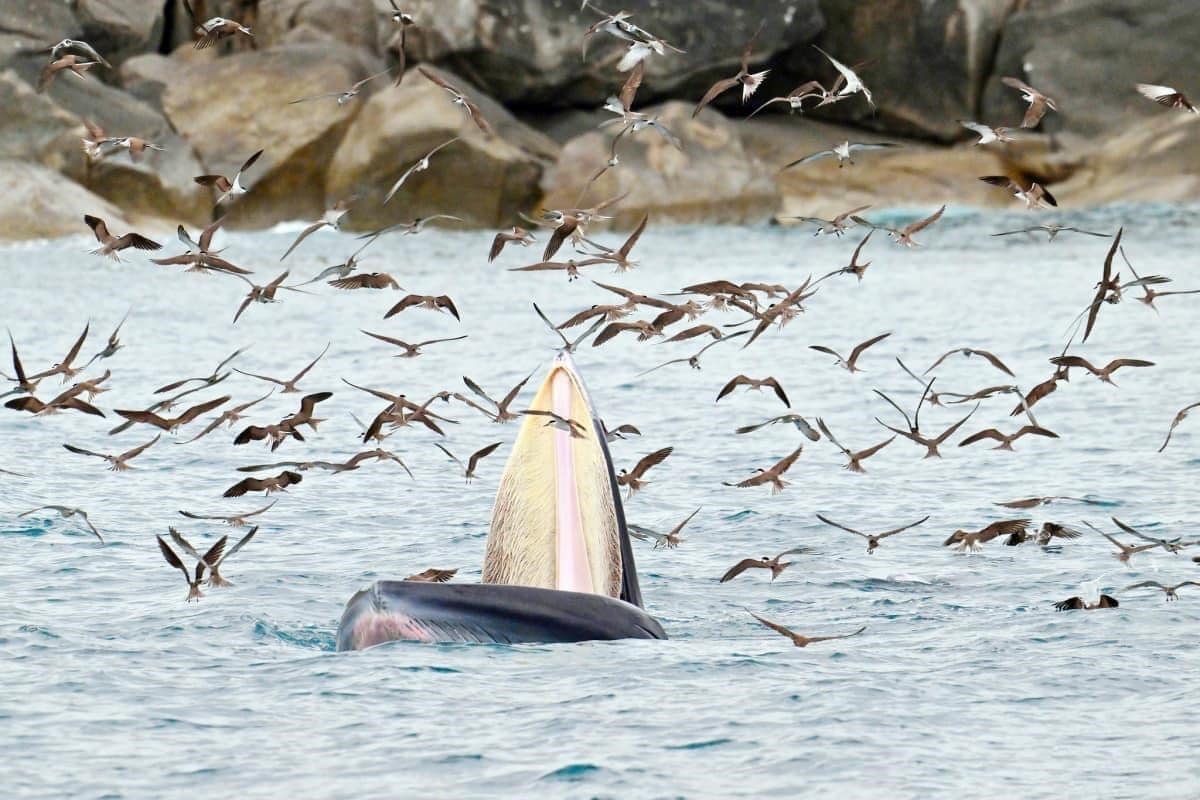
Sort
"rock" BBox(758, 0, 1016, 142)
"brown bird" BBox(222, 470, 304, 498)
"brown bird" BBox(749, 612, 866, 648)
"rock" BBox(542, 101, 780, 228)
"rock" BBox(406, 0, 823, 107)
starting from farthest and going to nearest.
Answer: "rock" BBox(758, 0, 1016, 142) < "rock" BBox(406, 0, 823, 107) < "rock" BBox(542, 101, 780, 228) < "brown bird" BBox(222, 470, 304, 498) < "brown bird" BBox(749, 612, 866, 648)

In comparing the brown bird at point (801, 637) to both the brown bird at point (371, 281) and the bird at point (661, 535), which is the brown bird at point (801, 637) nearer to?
the bird at point (661, 535)

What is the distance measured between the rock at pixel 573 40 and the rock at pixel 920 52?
2.09 metres

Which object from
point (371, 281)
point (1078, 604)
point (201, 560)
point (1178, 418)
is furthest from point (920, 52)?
point (201, 560)

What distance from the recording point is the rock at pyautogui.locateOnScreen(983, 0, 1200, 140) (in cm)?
4809

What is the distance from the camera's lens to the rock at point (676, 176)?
42656 millimetres

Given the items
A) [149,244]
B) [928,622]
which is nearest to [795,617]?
[928,622]

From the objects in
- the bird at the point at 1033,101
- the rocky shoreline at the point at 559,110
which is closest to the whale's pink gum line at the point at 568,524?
the bird at the point at 1033,101

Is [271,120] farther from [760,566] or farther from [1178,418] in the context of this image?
[760,566]

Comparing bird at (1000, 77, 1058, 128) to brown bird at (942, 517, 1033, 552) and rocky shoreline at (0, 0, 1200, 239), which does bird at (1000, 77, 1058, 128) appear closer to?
brown bird at (942, 517, 1033, 552)

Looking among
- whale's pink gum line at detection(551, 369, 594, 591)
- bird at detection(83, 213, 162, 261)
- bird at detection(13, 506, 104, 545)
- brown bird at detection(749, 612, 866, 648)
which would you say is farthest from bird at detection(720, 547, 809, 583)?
bird at detection(83, 213, 162, 261)

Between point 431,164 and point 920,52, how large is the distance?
46.2 ft

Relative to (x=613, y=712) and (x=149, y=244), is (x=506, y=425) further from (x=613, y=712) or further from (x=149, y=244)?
(x=613, y=712)

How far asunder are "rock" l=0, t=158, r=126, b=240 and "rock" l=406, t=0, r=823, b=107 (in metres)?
10.6

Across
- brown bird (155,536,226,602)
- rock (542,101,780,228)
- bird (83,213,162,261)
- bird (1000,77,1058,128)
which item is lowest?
rock (542,101,780,228)
